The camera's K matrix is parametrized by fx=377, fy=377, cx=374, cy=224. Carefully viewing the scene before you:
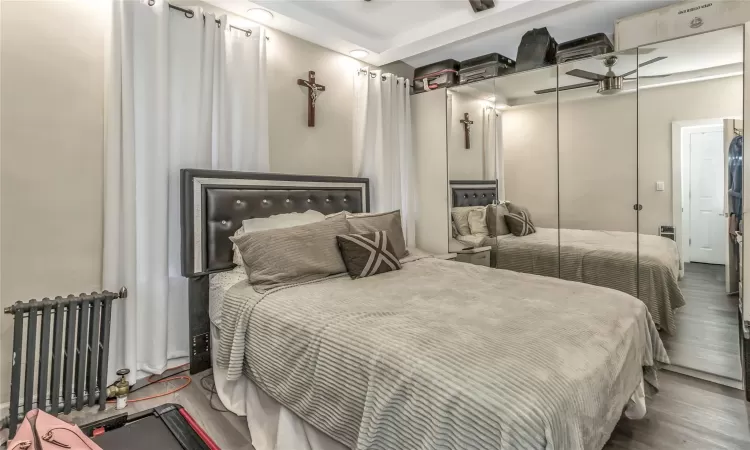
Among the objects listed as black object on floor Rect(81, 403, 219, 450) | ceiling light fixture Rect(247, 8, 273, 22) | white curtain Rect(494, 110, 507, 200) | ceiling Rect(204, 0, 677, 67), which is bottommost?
black object on floor Rect(81, 403, 219, 450)

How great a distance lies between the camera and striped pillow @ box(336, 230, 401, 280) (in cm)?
227

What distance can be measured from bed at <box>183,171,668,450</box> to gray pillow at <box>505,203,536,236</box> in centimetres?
108

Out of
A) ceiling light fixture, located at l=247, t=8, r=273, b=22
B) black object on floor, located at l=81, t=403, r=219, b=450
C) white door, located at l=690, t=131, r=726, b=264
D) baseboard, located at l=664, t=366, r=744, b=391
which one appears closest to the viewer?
black object on floor, located at l=81, t=403, r=219, b=450

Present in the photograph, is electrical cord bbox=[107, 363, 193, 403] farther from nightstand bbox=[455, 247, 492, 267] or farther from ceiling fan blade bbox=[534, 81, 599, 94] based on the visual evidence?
ceiling fan blade bbox=[534, 81, 599, 94]

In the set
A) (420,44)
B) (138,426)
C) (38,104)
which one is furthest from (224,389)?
(420,44)

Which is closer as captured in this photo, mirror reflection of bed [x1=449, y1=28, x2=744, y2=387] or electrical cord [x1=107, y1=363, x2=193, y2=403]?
electrical cord [x1=107, y1=363, x2=193, y2=403]

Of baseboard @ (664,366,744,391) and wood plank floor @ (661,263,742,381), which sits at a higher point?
wood plank floor @ (661,263,742,381)

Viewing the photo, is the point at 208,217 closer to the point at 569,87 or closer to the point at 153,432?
the point at 153,432

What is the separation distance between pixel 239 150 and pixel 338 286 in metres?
1.25

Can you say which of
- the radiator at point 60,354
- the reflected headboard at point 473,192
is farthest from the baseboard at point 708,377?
the radiator at point 60,354

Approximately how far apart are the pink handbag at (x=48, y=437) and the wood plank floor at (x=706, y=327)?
3046mm

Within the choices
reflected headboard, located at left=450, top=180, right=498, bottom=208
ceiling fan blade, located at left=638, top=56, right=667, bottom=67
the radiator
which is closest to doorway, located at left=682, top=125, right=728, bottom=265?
ceiling fan blade, located at left=638, top=56, right=667, bottom=67

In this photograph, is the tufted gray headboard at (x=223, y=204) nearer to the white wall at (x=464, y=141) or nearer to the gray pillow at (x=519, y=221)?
the white wall at (x=464, y=141)

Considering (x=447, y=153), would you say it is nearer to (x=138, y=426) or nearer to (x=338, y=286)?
(x=338, y=286)
